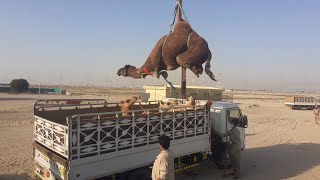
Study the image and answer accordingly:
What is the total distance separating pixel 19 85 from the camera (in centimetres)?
8000

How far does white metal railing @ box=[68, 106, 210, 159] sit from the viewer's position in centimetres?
668

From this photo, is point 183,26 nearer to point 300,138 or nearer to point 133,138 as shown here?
point 133,138

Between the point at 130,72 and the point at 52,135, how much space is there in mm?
4175

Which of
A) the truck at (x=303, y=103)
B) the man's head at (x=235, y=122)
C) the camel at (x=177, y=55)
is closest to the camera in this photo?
the camel at (x=177, y=55)

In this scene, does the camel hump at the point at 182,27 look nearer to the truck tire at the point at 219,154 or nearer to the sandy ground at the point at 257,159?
the truck tire at the point at 219,154

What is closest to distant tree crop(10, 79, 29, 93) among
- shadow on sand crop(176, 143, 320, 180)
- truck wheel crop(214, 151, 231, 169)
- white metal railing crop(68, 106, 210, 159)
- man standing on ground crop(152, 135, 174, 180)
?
shadow on sand crop(176, 143, 320, 180)

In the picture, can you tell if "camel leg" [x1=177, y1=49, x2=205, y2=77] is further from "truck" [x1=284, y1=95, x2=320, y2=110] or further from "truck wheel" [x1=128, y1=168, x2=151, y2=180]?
"truck" [x1=284, y1=95, x2=320, y2=110]

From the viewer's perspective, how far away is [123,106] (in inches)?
389

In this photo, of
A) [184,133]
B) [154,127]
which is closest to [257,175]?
[184,133]

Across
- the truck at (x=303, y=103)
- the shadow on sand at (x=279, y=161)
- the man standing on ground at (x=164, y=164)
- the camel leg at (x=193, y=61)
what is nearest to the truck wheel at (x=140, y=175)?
the man standing on ground at (x=164, y=164)

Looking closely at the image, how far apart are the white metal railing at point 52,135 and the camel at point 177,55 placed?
369cm

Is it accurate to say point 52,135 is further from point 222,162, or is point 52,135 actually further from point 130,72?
point 222,162

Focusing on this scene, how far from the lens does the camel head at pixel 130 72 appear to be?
35.8 feet

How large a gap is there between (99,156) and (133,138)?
3.27ft
